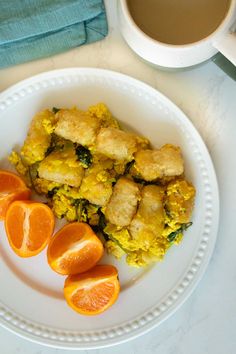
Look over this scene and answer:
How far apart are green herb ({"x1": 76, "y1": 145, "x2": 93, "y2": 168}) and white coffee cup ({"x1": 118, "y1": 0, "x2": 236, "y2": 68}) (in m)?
0.25

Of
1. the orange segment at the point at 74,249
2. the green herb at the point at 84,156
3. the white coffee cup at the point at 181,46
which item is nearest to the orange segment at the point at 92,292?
the orange segment at the point at 74,249

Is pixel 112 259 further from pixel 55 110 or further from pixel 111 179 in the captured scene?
pixel 55 110

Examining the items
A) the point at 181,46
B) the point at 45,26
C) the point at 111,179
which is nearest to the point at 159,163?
the point at 111,179

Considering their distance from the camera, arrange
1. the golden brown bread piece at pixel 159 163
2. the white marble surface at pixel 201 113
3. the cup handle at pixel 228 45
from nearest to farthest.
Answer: the cup handle at pixel 228 45 → the golden brown bread piece at pixel 159 163 → the white marble surface at pixel 201 113

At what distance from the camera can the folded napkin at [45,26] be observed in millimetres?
1296

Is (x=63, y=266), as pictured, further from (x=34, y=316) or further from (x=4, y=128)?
(x=4, y=128)

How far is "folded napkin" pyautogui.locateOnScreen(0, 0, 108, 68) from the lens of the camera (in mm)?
1296

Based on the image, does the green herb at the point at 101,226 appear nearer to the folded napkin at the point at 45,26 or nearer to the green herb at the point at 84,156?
the green herb at the point at 84,156

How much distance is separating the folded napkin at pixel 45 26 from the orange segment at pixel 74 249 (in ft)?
1.38

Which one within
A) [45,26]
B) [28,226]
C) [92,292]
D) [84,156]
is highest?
[45,26]

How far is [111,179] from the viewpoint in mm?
1282

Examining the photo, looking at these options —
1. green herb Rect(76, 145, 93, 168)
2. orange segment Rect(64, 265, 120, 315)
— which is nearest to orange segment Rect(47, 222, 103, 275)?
orange segment Rect(64, 265, 120, 315)

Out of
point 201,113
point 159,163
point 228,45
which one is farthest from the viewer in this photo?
point 201,113

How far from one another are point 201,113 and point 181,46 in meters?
0.24
